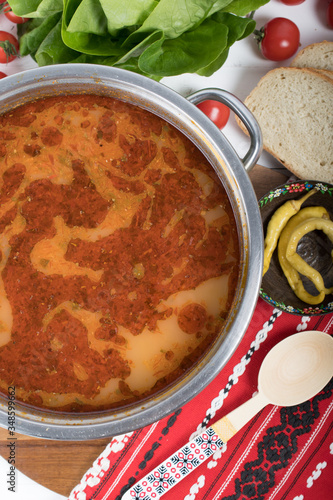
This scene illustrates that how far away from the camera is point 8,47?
64.9 inches

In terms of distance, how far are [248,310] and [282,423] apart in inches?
24.5

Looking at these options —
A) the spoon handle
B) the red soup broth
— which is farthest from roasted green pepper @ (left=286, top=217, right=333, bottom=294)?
the spoon handle

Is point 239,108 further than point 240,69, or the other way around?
point 240,69

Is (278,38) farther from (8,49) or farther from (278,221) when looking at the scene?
(8,49)

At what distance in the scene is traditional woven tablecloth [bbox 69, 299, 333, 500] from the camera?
165cm

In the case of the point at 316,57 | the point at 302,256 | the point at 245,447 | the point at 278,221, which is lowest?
the point at 245,447

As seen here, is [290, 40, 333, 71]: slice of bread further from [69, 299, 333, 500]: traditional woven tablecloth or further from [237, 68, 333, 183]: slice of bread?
[69, 299, 333, 500]: traditional woven tablecloth

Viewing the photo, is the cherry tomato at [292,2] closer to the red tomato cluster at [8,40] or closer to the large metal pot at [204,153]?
the large metal pot at [204,153]

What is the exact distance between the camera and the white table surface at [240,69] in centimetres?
172

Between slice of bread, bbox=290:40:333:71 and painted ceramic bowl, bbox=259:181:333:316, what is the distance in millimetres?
531

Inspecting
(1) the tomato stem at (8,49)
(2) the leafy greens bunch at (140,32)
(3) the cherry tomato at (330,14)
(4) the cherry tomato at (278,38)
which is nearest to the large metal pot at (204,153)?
(2) the leafy greens bunch at (140,32)

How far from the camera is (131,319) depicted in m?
1.47

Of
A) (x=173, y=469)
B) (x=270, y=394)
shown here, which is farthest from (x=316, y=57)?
(x=173, y=469)

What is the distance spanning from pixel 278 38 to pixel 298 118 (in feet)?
1.04
